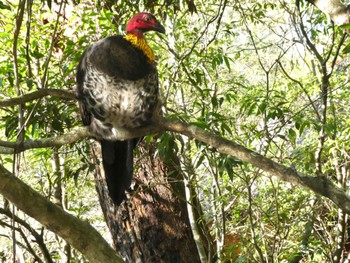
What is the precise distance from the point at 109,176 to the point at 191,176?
864 millimetres

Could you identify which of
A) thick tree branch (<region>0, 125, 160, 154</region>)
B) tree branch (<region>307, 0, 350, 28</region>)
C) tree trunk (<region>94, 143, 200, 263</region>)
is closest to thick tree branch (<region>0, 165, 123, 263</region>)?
thick tree branch (<region>0, 125, 160, 154</region>)

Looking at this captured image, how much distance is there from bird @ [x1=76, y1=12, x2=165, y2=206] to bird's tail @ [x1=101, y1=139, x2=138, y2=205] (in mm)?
130

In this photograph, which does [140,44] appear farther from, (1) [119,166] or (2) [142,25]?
(1) [119,166]

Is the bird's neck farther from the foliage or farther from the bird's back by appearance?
the foliage

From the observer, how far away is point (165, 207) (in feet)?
9.91

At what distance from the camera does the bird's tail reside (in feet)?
7.78

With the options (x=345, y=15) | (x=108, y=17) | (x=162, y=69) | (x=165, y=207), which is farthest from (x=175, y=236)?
(x=345, y=15)

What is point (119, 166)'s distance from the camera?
7.84 ft

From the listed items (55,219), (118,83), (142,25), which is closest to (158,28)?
(142,25)

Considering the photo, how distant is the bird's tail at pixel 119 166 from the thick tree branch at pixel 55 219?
724mm

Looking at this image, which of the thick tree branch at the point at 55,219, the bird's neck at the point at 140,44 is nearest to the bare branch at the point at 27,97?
the thick tree branch at the point at 55,219

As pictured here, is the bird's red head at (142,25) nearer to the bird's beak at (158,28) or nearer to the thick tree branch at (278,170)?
the bird's beak at (158,28)

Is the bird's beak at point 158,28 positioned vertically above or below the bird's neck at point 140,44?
above

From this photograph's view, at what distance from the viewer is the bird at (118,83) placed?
2.04 metres
